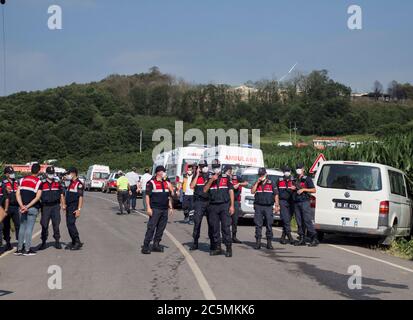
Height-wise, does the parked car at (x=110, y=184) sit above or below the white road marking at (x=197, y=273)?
below

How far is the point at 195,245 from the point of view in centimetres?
1405

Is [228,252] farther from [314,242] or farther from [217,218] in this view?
[314,242]

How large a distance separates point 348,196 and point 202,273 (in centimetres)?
604

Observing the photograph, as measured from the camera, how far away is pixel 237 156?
26.0 meters

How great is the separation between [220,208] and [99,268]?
3.19 m

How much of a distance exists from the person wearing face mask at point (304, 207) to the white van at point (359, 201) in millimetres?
313

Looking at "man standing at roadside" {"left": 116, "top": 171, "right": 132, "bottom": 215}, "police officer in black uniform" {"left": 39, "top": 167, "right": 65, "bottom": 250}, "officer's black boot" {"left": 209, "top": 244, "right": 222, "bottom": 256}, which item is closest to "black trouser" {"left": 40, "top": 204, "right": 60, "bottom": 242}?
"police officer in black uniform" {"left": 39, "top": 167, "right": 65, "bottom": 250}

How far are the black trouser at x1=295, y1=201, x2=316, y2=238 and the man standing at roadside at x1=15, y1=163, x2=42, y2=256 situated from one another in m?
6.30

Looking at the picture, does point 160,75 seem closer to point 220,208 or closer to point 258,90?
point 258,90

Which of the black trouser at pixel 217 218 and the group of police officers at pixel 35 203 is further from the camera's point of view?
the group of police officers at pixel 35 203

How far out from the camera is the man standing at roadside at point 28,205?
13336mm

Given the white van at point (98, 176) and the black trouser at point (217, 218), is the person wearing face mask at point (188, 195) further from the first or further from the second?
the white van at point (98, 176)

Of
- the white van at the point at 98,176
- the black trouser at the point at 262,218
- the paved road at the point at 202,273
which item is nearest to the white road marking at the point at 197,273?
the paved road at the point at 202,273
